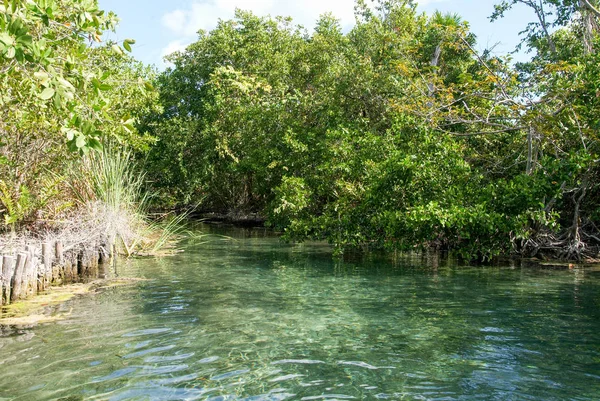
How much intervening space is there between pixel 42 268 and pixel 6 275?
131 cm

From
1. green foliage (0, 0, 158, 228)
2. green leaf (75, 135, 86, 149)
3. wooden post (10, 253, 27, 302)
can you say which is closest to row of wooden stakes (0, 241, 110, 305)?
wooden post (10, 253, 27, 302)

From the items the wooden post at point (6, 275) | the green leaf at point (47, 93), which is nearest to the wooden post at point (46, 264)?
the wooden post at point (6, 275)

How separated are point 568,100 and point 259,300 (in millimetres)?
9400

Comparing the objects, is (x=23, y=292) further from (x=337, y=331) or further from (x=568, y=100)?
(x=568, y=100)

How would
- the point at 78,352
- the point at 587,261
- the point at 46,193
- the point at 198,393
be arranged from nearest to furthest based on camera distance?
the point at 198,393 < the point at 78,352 < the point at 46,193 < the point at 587,261

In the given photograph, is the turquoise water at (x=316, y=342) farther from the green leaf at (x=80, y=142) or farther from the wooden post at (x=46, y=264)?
the green leaf at (x=80, y=142)

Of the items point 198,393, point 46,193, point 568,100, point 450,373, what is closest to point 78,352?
point 198,393

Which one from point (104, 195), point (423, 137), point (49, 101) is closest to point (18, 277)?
point (49, 101)

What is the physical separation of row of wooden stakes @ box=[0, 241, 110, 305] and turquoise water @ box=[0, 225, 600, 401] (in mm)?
875

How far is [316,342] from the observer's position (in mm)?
6914

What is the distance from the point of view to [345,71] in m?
21.1

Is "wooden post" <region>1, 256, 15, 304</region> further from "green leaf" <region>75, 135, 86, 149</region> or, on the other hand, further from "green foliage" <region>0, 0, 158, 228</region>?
"green leaf" <region>75, 135, 86, 149</region>

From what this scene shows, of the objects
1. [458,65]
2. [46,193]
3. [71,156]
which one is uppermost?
[458,65]

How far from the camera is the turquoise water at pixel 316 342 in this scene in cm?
534
